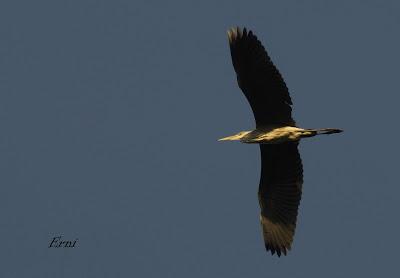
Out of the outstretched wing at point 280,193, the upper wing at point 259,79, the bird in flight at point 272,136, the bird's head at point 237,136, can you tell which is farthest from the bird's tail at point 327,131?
the bird's head at point 237,136

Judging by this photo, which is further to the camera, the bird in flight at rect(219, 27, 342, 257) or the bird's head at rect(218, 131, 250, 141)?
the bird's head at rect(218, 131, 250, 141)

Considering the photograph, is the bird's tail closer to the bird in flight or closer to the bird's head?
the bird in flight

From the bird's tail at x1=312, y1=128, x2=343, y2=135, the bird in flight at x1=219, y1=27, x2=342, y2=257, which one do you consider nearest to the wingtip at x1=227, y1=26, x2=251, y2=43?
the bird in flight at x1=219, y1=27, x2=342, y2=257

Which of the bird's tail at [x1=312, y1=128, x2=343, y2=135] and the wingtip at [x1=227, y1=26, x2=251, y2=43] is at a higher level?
the wingtip at [x1=227, y1=26, x2=251, y2=43]

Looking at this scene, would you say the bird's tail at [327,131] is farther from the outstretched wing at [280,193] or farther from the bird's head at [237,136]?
the bird's head at [237,136]

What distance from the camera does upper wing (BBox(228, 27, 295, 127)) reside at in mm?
16156

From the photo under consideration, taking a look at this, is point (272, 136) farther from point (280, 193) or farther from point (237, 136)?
point (280, 193)

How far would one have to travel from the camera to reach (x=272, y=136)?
16.7 meters

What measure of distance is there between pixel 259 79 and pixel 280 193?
2.59 metres

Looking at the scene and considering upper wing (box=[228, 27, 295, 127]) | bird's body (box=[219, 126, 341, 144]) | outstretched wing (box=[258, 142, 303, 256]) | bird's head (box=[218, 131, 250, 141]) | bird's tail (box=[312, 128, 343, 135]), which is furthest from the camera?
bird's head (box=[218, 131, 250, 141])

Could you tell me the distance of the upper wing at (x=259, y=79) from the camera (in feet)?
53.0

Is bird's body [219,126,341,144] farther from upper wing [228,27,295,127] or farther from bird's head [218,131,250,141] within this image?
upper wing [228,27,295,127]

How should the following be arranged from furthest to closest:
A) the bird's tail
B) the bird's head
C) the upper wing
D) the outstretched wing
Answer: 1. the bird's head
2. the outstretched wing
3. the bird's tail
4. the upper wing

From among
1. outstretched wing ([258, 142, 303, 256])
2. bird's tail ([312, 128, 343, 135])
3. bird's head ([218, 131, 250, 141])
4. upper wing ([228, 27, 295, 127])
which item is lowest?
outstretched wing ([258, 142, 303, 256])
